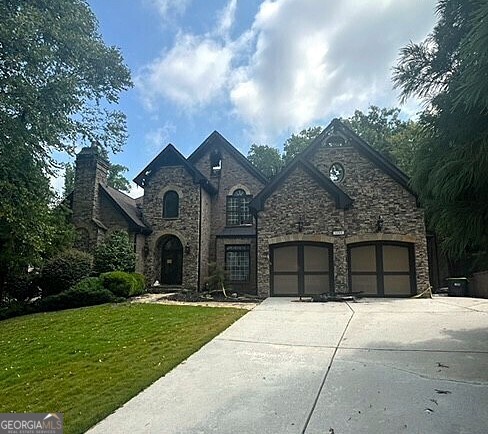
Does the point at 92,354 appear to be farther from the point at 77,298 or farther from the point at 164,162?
the point at 164,162

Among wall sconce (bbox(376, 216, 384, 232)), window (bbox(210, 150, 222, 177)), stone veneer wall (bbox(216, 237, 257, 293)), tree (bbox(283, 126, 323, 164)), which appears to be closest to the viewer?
wall sconce (bbox(376, 216, 384, 232))

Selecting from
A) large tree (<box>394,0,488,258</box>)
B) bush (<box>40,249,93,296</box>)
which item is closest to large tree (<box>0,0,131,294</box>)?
bush (<box>40,249,93,296</box>)

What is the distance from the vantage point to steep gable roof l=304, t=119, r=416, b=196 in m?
15.9

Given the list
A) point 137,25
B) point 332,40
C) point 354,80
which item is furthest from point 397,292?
point 137,25

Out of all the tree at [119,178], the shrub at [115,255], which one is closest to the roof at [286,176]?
the shrub at [115,255]

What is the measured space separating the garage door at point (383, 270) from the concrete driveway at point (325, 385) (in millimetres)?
7435

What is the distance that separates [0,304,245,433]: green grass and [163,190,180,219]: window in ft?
28.3

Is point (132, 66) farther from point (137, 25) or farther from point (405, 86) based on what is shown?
point (405, 86)

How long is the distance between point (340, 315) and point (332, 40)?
8.09 metres

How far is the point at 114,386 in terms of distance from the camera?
4.70 m

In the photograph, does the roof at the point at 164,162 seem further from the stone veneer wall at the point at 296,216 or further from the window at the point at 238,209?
the stone veneer wall at the point at 296,216

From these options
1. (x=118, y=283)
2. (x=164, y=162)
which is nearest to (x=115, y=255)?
(x=118, y=283)

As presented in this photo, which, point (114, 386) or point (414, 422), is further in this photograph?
point (114, 386)

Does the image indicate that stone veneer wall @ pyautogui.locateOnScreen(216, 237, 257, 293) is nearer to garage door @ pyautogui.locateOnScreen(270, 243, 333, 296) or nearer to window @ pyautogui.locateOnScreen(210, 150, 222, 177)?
garage door @ pyautogui.locateOnScreen(270, 243, 333, 296)
